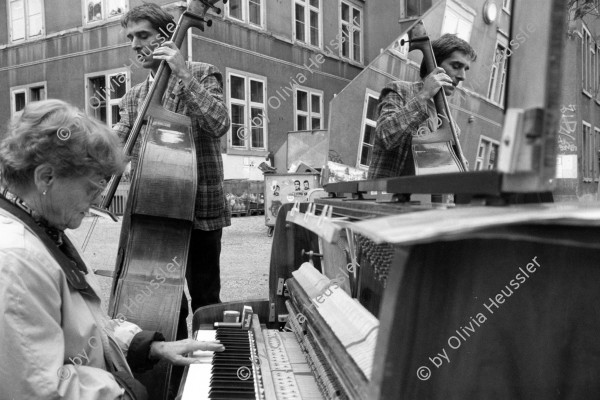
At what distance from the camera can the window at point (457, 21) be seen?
149cm

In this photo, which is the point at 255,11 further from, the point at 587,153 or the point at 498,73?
the point at 498,73

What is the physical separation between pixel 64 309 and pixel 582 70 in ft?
4.70

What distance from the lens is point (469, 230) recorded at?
78 centimetres

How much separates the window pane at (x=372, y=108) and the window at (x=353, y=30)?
304 millimetres

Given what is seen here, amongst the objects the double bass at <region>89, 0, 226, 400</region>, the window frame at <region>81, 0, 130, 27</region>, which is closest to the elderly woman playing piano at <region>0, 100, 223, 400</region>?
the double bass at <region>89, 0, 226, 400</region>

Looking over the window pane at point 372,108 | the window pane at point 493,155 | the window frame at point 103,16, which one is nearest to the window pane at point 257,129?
the window frame at point 103,16

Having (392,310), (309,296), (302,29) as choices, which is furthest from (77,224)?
(302,29)

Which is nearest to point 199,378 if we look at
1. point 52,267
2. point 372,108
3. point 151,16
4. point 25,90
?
point 52,267

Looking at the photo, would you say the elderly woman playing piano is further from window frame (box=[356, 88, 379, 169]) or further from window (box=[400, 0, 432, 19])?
window (box=[400, 0, 432, 19])

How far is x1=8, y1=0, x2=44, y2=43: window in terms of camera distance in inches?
181

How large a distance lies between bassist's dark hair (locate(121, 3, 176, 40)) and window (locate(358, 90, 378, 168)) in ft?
5.13

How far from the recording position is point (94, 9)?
16.9ft

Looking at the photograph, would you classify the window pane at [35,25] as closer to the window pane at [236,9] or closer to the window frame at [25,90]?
the window frame at [25,90]

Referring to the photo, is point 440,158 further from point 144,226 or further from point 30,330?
point 144,226
